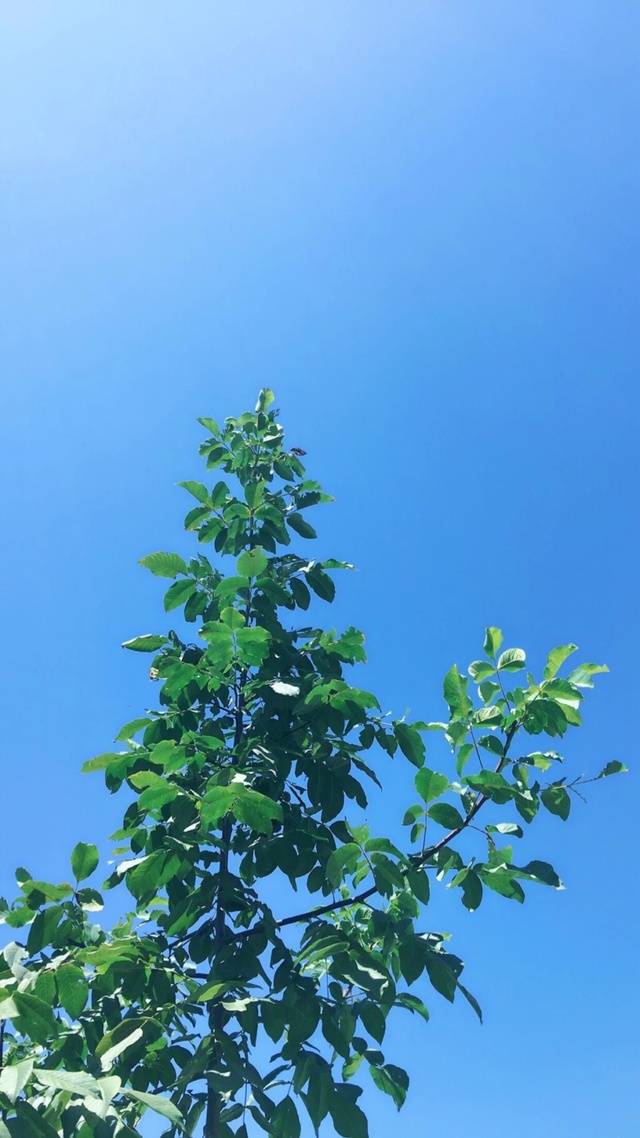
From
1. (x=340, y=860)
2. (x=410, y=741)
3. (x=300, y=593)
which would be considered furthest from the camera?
(x=300, y=593)

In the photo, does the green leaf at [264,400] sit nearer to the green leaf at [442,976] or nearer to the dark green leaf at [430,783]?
the dark green leaf at [430,783]

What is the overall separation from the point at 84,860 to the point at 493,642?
1955 millimetres

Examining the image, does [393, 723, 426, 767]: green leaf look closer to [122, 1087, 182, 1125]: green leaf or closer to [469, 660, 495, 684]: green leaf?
[469, 660, 495, 684]: green leaf

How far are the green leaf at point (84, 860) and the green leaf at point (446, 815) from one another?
1410 mm

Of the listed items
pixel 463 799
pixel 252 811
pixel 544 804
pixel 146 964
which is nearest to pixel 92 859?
pixel 146 964

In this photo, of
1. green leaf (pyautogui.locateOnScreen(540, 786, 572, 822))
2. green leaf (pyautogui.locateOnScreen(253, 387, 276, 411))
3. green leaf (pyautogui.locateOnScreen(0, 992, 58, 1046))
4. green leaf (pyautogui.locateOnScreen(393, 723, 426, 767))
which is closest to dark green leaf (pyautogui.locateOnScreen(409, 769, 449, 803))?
green leaf (pyautogui.locateOnScreen(540, 786, 572, 822))

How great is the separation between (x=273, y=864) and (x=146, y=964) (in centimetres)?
68

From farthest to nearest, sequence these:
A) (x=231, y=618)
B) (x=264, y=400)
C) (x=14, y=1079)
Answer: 1. (x=264, y=400)
2. (x=231, y=618)
3. (x=14, y=1079)

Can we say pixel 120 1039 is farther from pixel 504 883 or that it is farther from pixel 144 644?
pixel 144 644

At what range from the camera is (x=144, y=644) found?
423 cm

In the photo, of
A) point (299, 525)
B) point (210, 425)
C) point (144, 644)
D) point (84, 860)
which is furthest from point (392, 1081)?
point (210, 425)

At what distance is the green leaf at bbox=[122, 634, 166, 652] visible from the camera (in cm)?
422

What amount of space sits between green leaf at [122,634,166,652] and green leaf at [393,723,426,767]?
1319 mm

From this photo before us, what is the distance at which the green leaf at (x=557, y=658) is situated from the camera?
3.37 m
